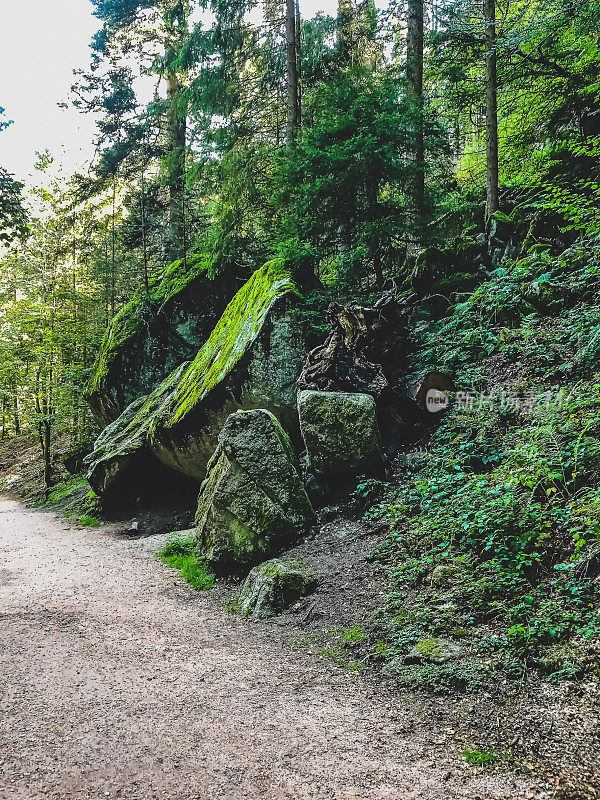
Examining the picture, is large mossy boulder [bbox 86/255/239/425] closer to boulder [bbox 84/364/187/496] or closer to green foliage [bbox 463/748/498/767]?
boulder [bbox 84/364/187/496]

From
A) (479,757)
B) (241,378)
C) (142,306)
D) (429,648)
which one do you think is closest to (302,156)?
(241,378)

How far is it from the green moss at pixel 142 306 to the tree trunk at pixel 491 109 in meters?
7.56

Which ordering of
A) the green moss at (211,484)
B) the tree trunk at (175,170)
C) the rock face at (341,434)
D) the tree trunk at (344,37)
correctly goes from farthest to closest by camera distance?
the tree trunk at (175,170)
the tree trunk at (344,37)
the green moss at (211,484)
the rock face at (341,434)

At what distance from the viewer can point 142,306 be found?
560 inches

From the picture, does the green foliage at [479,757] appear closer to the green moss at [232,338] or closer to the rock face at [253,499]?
the rock face at [253,499]

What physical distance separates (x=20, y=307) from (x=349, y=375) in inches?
619

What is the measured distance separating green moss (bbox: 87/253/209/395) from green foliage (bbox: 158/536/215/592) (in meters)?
7.99

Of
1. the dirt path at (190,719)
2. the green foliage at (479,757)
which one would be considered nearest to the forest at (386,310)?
the green foliage at (479,757)

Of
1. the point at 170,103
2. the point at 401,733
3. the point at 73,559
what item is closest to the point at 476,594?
the point at 401,733

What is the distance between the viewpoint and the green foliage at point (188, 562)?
661 centimetres

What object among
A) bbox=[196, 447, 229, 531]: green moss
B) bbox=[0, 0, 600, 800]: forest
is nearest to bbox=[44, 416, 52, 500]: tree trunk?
bbox=[0, 0, 600, 800]: forest

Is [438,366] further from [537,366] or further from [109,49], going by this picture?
[109,49]

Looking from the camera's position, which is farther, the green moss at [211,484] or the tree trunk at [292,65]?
the tree trunk at [292,65]

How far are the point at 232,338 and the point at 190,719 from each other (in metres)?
7.71
